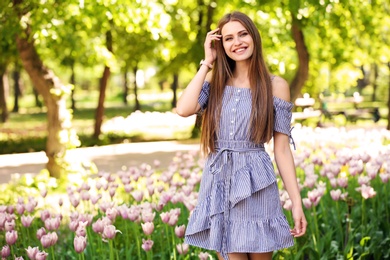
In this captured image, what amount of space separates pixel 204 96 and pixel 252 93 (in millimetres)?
262

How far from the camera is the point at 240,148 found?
3391 millimetres

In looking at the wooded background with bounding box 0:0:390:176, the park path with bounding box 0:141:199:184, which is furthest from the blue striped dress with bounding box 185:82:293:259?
the park path with bounding box 0:141:199:184

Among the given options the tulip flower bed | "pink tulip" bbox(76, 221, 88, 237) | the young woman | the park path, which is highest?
the young woman

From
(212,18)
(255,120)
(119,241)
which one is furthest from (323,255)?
(212,18)

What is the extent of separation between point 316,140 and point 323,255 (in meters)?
5.17

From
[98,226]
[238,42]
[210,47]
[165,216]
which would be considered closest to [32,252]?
[98,226]

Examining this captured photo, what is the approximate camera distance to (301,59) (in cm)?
1134

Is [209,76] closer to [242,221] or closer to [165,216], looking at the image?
[242,221]

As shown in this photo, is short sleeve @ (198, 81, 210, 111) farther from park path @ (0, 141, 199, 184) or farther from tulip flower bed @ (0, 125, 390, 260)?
park path @ (0, 141, 199, 184)

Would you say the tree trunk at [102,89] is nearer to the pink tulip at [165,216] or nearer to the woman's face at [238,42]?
the pink tulip at [165,216]

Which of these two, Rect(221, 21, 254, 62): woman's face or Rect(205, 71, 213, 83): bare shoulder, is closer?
Rect(221, 21, 254, 62): woman's face

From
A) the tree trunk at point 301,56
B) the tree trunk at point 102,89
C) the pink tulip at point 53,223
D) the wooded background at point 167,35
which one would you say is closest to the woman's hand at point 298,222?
the pink tulip at point 53,223

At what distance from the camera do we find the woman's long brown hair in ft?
11.0

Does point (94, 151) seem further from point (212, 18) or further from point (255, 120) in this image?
point (255, 120)
